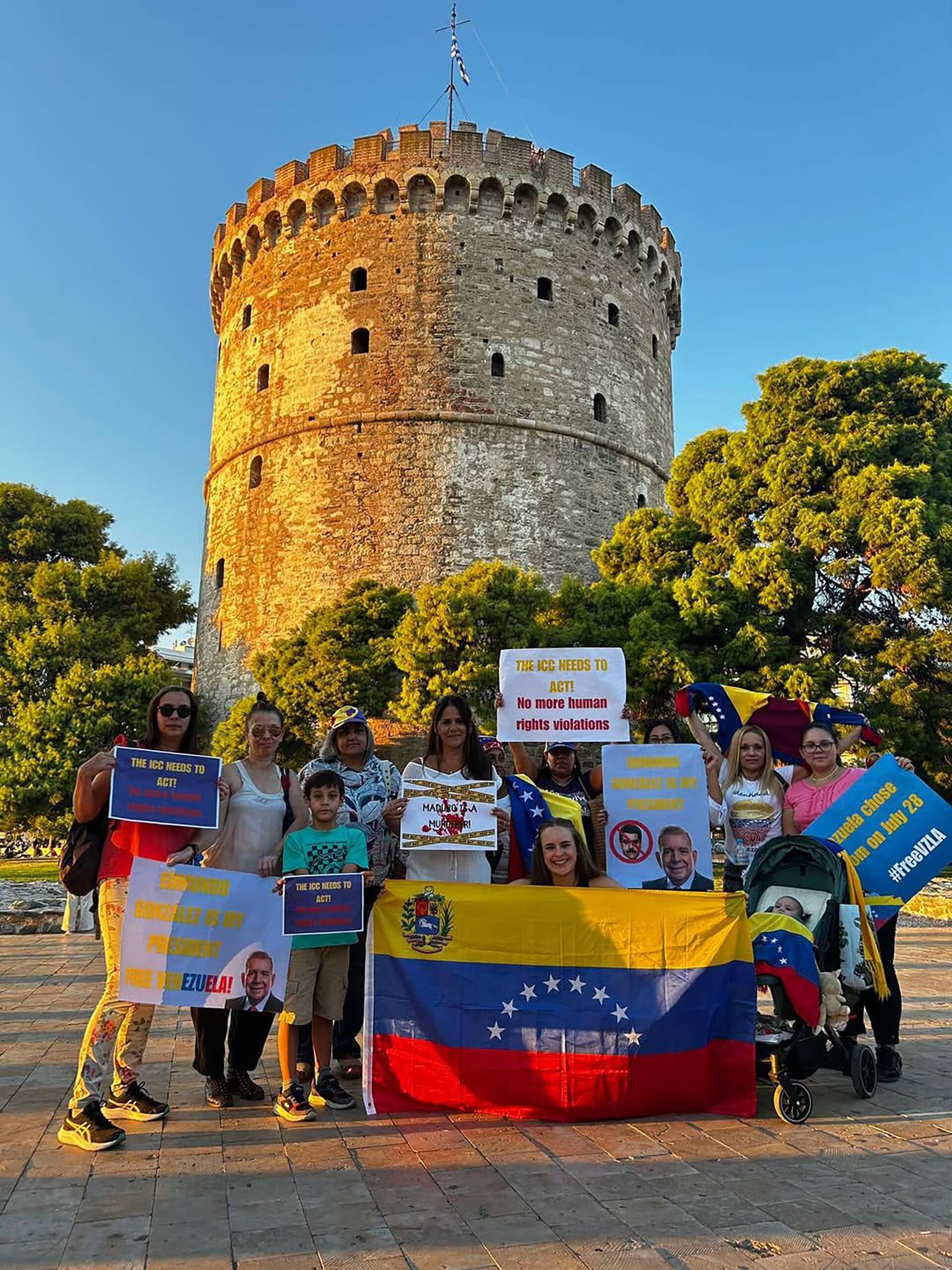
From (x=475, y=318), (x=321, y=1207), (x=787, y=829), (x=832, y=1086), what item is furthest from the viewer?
(x=475, y=318)

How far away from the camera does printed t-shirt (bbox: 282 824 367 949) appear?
4211 millimetres

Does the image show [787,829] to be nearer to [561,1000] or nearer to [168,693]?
[561,1000]

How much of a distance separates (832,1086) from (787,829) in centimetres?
133

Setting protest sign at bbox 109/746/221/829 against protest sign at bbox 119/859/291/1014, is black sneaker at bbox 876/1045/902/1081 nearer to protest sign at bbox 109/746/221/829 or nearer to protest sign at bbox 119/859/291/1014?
protest sign at bbox 119/859/291/1014

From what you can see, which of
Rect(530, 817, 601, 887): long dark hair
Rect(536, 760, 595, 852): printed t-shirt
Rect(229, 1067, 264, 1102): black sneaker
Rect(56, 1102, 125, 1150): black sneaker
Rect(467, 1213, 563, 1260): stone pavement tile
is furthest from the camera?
Rect(536, 760, 595, 852): printed t-shirt

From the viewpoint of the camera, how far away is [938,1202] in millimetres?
3102

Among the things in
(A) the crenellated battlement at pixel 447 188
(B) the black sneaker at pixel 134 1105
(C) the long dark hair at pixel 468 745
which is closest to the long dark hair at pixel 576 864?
(C) the long dark hair at pixel 468 745

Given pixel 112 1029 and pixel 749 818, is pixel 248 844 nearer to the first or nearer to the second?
pixel 112 1029

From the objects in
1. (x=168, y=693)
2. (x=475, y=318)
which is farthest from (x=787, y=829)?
(x=475, y=318)

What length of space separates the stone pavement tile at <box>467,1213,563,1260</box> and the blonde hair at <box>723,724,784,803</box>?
A: 2717 mm

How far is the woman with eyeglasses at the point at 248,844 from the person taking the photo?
429 cm

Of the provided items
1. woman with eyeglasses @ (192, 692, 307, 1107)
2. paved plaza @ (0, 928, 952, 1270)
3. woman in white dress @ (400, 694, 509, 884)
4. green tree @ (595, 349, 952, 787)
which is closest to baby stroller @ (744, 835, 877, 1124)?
paved plaza @ (0, 928, 952, 1270)

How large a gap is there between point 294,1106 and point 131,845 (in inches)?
55.5

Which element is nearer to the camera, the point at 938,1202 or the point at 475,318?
the point at 938,1202
